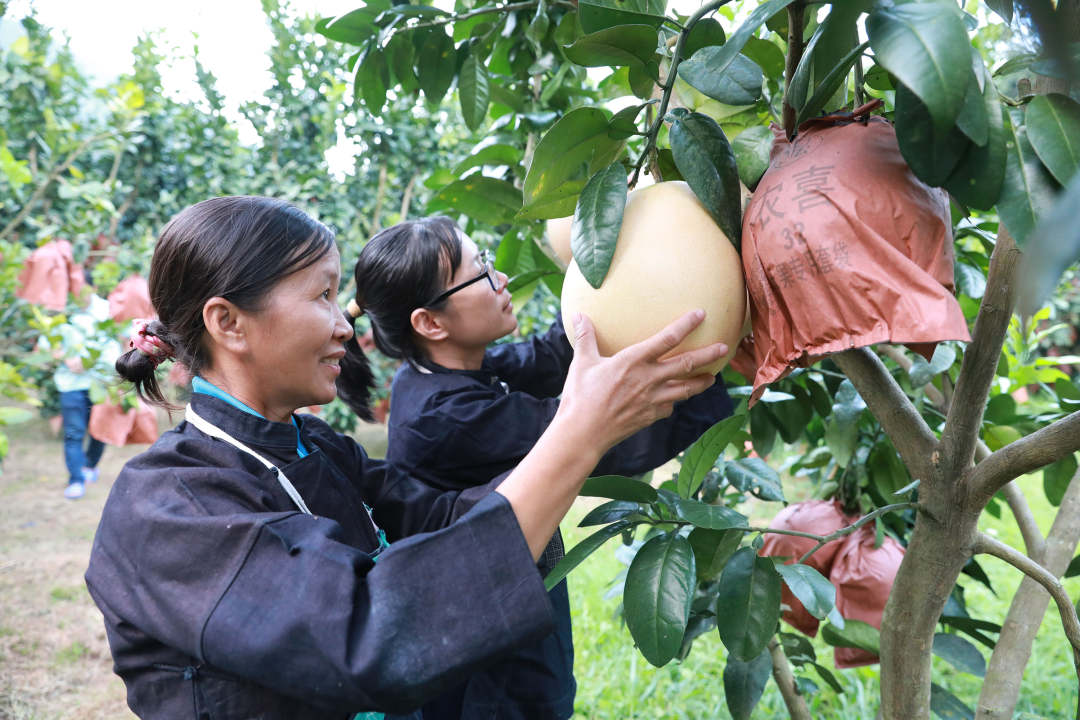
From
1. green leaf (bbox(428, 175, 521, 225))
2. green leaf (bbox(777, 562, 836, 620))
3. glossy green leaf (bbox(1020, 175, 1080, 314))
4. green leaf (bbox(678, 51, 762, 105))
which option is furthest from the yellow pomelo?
green leaf (bbox(428, 175, 521, 225))

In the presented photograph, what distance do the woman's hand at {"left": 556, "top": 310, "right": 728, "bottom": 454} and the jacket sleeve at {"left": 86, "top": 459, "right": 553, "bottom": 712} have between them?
5.2 inches

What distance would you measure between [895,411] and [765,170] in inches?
15.4

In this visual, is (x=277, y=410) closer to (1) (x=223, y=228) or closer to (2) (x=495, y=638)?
(1) (x=223, y=228)

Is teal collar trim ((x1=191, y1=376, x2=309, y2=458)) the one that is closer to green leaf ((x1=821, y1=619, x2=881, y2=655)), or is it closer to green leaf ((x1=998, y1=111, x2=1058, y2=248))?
green leaf ((x1=998, y1=111, x2=1058, y2=248))

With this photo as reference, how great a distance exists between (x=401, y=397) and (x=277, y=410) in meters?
0.50

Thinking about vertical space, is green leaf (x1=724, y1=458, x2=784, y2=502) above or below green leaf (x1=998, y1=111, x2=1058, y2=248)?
below

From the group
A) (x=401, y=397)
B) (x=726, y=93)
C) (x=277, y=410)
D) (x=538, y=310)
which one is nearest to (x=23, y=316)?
(x=401, y=397)

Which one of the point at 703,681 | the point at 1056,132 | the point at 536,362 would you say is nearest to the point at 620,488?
the point at 1056,132

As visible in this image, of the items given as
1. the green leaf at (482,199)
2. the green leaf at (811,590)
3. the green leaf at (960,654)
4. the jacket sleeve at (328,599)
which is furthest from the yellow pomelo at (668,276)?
the green leaf at (960,654)

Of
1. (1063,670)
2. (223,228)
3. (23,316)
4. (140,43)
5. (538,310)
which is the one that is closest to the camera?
(223,228)

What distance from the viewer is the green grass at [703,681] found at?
2629mm

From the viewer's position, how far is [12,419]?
2.40 meters

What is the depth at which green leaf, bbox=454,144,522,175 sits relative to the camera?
1712 millimetres

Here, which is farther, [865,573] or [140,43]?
[140,43]
